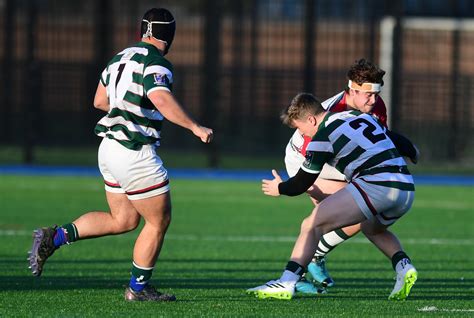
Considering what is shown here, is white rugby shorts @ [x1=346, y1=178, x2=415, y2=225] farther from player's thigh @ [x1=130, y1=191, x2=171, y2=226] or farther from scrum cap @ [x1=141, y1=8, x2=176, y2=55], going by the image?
scrum cap @ [x1=141, y1=8, x2=176, y2=55]

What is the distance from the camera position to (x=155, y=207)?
7867 millimetres

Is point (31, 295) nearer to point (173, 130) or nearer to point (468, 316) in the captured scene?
point (468, 316)

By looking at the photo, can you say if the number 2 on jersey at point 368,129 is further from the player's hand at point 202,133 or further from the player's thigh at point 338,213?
the player's hand at point 202,133

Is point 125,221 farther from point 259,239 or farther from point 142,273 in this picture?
point 259,239

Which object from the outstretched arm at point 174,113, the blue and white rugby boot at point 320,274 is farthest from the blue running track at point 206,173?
the outstretched arm at point 174,113

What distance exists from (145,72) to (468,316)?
256 cm

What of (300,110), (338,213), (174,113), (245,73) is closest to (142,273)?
(174,113)

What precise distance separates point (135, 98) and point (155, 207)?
72 cm

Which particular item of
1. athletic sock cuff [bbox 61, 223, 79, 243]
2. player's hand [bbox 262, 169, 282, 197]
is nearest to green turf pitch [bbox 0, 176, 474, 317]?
athletic sock cuff [bbox 61, 223, 79, 243]

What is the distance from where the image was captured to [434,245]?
12.6 m

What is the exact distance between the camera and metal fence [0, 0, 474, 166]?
76.7 feet

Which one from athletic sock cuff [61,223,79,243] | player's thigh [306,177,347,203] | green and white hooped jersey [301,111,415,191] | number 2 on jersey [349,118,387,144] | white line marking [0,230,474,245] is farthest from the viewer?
white line marking [0,230,474,245]

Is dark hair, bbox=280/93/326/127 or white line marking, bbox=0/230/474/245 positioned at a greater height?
dark hair, bbox=280/93/326/127

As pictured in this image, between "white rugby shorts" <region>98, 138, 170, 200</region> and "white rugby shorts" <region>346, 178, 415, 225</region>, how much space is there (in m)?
1.27
